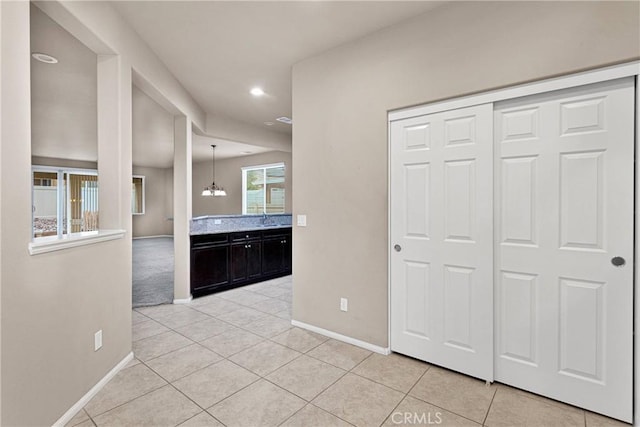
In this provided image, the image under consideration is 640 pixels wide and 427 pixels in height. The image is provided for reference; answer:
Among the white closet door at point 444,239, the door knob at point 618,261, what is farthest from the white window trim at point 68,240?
the door knob at point 618,261

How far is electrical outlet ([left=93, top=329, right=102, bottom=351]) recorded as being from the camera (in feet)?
6.85

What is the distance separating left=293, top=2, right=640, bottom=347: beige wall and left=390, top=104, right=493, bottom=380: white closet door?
139 mm

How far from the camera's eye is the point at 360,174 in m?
2.77

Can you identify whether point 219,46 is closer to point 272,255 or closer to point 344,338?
point 344,338

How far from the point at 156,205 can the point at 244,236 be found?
26.6 feet

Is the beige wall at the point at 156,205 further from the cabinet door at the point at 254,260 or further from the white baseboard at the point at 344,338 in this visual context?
the white baseboard at the point at 344,338

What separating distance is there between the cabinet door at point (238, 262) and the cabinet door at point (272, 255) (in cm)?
40

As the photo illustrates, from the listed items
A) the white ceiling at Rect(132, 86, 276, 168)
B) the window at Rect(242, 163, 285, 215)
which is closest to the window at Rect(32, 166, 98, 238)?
the white ceiling at Rect(132, 86, 276, 168)

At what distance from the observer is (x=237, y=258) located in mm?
4738

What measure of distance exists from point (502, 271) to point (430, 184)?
81cm

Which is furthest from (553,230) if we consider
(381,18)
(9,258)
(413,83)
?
(9,258)

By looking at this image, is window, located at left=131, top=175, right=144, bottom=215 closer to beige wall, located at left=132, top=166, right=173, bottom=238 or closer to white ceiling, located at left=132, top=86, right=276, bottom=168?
beige wall, located at left=132, top=166, right=173, bottom=238

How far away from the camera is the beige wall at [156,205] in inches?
430

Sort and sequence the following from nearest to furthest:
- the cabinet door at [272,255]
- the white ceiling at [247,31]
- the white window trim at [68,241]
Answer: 1. the white window trim at [68,241]
2. the white ceiling at [247,31]
3. the cabinet door at [272,255]
